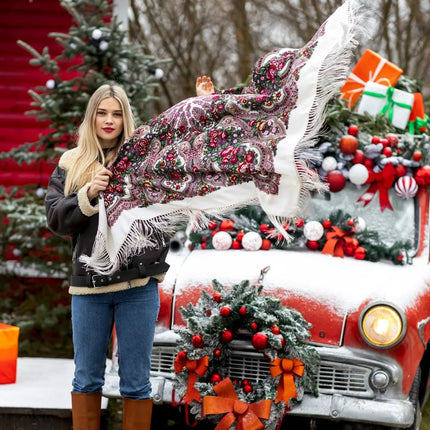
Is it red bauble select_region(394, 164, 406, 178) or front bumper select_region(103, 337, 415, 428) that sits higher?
red bauble select_region(394, 164, 406, 178)

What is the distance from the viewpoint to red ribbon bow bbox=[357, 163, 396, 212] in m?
5.00

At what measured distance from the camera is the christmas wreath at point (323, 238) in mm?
4637

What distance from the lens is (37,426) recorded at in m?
4.23

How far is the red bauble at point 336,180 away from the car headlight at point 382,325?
4.17 ft

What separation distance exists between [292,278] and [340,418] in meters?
0.78

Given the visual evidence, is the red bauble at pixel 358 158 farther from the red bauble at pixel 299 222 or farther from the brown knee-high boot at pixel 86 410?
the brown knee-high boot at pixel 86 410

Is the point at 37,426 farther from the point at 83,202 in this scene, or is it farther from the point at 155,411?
the point at 83,202

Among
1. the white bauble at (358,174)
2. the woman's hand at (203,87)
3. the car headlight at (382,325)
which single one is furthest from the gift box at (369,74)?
the car headlight at (382,325)

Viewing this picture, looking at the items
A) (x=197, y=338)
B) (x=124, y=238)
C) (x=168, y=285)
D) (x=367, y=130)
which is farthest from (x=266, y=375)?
(x=367, y=130)

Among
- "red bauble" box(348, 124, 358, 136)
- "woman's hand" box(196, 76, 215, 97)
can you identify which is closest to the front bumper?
"woman's hand" box(196, 76, 215, 97)

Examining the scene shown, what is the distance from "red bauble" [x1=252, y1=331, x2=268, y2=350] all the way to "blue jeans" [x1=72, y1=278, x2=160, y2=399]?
1.87 feet

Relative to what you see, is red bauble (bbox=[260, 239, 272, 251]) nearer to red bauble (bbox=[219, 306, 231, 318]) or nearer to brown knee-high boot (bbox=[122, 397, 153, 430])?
red bauble (bbox=[219, 306, 231, 318])

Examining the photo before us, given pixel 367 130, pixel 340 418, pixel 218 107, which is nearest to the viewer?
pixel 218 107

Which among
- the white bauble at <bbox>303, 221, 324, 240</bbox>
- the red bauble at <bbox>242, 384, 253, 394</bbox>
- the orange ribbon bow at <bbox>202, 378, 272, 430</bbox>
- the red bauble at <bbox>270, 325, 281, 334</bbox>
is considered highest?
the white bauble at <bbox>303, 221, 324, 240</bbox>
